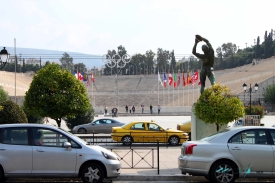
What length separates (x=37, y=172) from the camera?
1178 centimetres

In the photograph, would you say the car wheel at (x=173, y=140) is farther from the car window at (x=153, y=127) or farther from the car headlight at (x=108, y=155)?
the car headlight at (x=108, y=155)

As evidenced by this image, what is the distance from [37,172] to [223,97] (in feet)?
23.5

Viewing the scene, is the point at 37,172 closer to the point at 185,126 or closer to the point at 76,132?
the point at 185,126

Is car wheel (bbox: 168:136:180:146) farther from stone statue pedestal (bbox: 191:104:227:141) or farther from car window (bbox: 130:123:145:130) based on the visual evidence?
stone statue pedestal (bbox: 191:104:227:141)

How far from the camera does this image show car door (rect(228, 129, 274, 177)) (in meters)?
12.0

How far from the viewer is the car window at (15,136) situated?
12.0 m

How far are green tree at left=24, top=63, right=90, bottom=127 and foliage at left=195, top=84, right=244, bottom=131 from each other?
268 inches

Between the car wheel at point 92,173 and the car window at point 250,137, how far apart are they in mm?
2990

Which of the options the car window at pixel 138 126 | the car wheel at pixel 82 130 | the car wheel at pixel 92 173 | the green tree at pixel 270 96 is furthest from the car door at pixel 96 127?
the green tree at pixel 270 96

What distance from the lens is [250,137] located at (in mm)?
12234

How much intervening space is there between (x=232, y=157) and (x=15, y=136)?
191 inches

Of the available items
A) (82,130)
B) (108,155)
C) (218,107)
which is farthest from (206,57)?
(82,130)

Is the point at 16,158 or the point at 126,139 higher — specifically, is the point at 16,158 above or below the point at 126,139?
above

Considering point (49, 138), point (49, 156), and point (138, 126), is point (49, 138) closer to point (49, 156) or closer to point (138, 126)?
point (49, 156)
